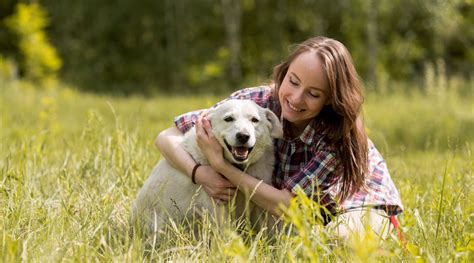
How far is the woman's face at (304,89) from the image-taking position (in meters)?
3.40

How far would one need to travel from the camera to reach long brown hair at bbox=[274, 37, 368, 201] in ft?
11.2

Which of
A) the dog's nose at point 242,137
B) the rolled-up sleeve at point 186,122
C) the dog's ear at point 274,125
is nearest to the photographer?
the dog's nose at point 242,137

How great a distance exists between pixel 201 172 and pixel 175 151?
255 mm

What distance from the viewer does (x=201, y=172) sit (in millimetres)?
3541

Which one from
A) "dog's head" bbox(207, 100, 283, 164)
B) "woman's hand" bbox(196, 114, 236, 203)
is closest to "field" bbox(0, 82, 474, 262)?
"woman's hand" bbox(196, 114, 236, 203)

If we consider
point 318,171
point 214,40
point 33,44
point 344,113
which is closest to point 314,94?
point 344,113

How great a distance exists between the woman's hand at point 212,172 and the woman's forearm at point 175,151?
0.29 ft

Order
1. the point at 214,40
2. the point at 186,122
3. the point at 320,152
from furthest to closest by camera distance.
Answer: the point at 214,40 < the point at 186,122 < the point at 320,152

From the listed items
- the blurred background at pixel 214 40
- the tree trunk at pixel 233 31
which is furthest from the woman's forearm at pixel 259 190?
the tree trunk at pixel 233 31

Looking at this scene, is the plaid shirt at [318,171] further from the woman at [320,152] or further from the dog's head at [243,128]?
the dog's head at [243,128]

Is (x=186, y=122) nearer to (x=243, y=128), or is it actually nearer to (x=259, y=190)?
(x=243, y=128)

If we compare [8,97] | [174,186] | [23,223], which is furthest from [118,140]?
[8,97]

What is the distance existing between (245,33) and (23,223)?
1946 cm

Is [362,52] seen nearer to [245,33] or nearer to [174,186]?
[245,33]
